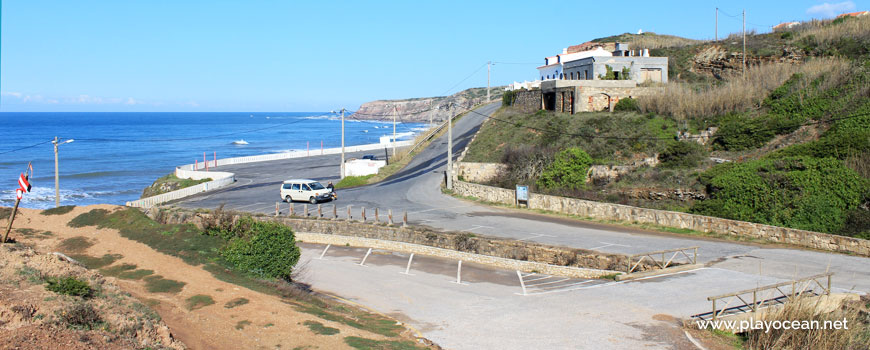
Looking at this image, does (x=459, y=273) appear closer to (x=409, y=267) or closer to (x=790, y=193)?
(x=409, y=267)

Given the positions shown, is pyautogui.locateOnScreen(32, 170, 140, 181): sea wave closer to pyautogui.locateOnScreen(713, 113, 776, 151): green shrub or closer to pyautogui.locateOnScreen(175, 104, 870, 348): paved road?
pyautogui.locateOnScreen(175, 104, 870, 348): paved road

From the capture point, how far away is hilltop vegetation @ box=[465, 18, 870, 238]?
2516 centimetres

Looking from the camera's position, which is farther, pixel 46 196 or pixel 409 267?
pixel 46 196


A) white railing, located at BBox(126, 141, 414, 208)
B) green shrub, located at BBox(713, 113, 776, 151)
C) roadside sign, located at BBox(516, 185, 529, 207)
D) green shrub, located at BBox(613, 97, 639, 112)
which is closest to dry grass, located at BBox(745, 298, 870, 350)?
roadside sign, located at BBox(516, 185, 529, 207)

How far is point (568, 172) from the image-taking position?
3525cm

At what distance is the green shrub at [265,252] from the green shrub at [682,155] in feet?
74.6

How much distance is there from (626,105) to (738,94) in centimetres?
837

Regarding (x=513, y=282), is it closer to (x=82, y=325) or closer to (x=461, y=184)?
(x=82, y=325)

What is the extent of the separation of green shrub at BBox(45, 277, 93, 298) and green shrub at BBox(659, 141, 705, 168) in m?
29.5

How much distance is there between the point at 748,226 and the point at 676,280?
7.29 m

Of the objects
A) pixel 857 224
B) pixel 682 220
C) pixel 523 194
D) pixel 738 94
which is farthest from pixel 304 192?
pixel 738 94

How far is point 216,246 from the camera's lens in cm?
2142

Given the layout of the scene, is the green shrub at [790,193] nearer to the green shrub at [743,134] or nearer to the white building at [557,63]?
the green shrub at [743,134]

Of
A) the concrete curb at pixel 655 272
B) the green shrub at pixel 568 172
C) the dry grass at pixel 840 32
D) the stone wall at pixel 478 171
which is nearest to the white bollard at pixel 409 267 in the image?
the concrete curb at pixel 655 272
